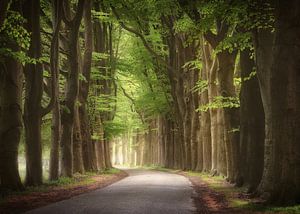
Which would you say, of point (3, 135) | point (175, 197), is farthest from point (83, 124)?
point (175, 197)

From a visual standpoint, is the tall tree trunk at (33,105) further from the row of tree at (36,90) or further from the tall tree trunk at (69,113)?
the tall tree trunk at (69,113)

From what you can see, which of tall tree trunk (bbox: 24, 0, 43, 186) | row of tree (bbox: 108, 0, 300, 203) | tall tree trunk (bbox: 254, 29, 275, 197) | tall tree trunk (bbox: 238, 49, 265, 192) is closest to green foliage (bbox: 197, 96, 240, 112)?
row of tree (bbox: 108, 0, 300, 203)

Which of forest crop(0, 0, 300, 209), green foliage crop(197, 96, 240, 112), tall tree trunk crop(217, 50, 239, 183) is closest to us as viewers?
forest crop(0, 0, 300, 209)

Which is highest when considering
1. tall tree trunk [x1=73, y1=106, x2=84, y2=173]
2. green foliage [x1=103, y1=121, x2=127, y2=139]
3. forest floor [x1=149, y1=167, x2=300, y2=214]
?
green foliage [x1=103, y1=121, x2=127, y2=139]

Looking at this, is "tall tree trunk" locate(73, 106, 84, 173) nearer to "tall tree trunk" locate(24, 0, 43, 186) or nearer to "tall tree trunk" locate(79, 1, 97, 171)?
"tall tree trunk" locate(79, 1, 97, 171)

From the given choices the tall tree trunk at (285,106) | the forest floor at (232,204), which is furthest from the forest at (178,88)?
the forest floor at (232,204)

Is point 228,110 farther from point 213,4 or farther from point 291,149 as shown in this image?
point 291,149

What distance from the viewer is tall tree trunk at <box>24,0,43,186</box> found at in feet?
56.5

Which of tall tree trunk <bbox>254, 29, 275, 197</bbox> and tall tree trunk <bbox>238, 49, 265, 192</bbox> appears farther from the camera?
tall tree trunk <bbox>238, 49, 265, 192</bbox>

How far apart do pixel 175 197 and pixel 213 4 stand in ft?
20.2

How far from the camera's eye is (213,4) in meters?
14.0

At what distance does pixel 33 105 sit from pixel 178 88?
18.0 meters

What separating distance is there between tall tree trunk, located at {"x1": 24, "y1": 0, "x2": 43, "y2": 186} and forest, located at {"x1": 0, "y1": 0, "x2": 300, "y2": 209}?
0.04 meters

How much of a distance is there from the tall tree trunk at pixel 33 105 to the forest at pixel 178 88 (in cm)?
4
